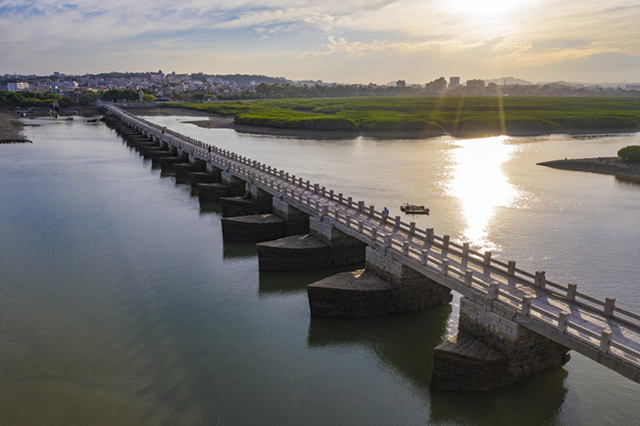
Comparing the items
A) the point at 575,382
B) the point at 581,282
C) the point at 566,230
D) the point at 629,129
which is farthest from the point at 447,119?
the point at 575,382

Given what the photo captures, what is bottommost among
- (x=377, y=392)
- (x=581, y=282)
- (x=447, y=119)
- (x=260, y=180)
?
(x=377, y=392)

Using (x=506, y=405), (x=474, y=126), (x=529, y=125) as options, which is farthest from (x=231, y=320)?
(x=529, y=125)

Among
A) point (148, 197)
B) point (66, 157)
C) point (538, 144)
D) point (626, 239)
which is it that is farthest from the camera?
point (538, 144)

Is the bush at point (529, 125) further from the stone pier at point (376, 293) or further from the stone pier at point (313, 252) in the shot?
the stone pier at point (376, 293)

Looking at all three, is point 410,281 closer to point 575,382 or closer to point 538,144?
point 575,382

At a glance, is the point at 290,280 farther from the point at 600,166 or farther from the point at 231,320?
the point at 600,166

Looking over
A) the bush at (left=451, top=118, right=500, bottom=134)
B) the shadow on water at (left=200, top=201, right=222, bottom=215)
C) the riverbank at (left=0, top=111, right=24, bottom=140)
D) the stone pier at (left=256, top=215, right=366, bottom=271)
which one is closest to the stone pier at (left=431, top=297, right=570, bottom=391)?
the stone pier at (left=256, top=215, right=366, bottom=271)

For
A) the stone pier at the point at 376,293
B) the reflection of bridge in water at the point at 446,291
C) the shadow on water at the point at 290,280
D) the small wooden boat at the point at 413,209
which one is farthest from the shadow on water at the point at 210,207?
the stone pier at the point at 376,293

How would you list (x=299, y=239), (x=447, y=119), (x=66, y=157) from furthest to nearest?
(x=447, y=119), (x=66, y=157), (x=299, y=239)
